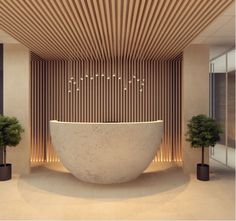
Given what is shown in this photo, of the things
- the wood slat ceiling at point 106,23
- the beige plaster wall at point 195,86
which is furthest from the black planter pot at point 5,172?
the beige plaster wall at point 195,86

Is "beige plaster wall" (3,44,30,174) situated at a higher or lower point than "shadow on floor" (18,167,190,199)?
higher

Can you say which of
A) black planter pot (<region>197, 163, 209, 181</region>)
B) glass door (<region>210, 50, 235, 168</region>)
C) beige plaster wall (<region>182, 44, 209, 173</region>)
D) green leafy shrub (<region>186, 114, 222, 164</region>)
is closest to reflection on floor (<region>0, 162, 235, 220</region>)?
black planter pot (<region>197, 163, 209, 181</region>)

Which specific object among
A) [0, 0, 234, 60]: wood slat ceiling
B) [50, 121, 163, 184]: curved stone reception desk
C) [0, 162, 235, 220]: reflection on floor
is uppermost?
[0, 0, 234, 60]: wood slat ceiling

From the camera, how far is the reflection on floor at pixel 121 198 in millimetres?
3444

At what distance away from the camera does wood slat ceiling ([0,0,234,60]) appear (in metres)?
3.21

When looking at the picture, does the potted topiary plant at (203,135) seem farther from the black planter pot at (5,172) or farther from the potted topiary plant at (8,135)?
the black planter pot at (5,172)

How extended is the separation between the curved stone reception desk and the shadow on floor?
0.17 meters

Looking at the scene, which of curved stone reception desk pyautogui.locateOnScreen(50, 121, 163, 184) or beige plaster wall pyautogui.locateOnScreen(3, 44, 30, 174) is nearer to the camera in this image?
curved stone reception desk pyautogui.locateOnScreen(50, 121, 163, 184)

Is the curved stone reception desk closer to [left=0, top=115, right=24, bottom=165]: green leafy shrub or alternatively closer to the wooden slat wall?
[left=0, top=115, right=24, bottom=165]: green leafy shrub

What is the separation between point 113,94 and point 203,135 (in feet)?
8.14

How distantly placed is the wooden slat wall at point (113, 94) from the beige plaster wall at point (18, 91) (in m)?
1.13

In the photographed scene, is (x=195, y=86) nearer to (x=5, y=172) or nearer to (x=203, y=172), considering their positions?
(x=203, y=172)

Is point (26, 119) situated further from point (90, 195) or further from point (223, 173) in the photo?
point (223, 173)

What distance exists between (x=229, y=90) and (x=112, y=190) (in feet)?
11.7
